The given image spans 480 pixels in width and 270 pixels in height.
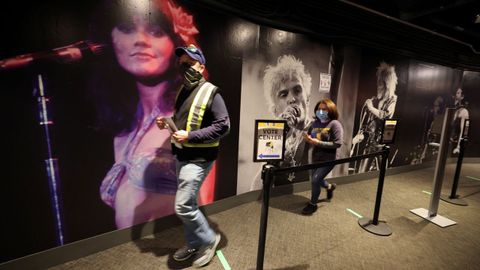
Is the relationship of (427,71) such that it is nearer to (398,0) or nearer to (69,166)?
(398,0)

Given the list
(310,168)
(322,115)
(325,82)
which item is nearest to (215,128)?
(310,168)

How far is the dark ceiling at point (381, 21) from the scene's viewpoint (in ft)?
8.90

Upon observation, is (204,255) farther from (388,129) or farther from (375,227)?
(388,129)

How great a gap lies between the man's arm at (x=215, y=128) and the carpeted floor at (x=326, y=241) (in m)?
1.09

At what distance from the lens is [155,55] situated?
2111 mm

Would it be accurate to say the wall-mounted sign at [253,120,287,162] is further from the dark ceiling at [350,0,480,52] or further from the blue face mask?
the dark ceiling at [350,0,480,52]

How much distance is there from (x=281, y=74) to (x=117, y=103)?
2.07m

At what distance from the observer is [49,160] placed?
1.71 metres

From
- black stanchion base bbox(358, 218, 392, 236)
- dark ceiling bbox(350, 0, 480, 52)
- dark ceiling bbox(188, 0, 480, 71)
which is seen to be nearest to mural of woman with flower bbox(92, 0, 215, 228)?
dark ceiling bbox(188, 0, 480, 71)

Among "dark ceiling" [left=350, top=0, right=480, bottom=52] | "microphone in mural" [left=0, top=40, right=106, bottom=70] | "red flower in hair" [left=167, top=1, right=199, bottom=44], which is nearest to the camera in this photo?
"microphone in mural" [left=0, top=40, right=106, bottom=70]

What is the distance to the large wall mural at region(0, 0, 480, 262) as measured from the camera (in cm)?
161

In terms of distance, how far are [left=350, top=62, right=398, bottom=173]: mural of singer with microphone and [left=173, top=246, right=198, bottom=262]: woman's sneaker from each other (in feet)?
10.9

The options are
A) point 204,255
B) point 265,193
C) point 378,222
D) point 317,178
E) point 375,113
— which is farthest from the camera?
point 375,113

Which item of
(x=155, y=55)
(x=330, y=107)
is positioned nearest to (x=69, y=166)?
(x=155, y=55)
